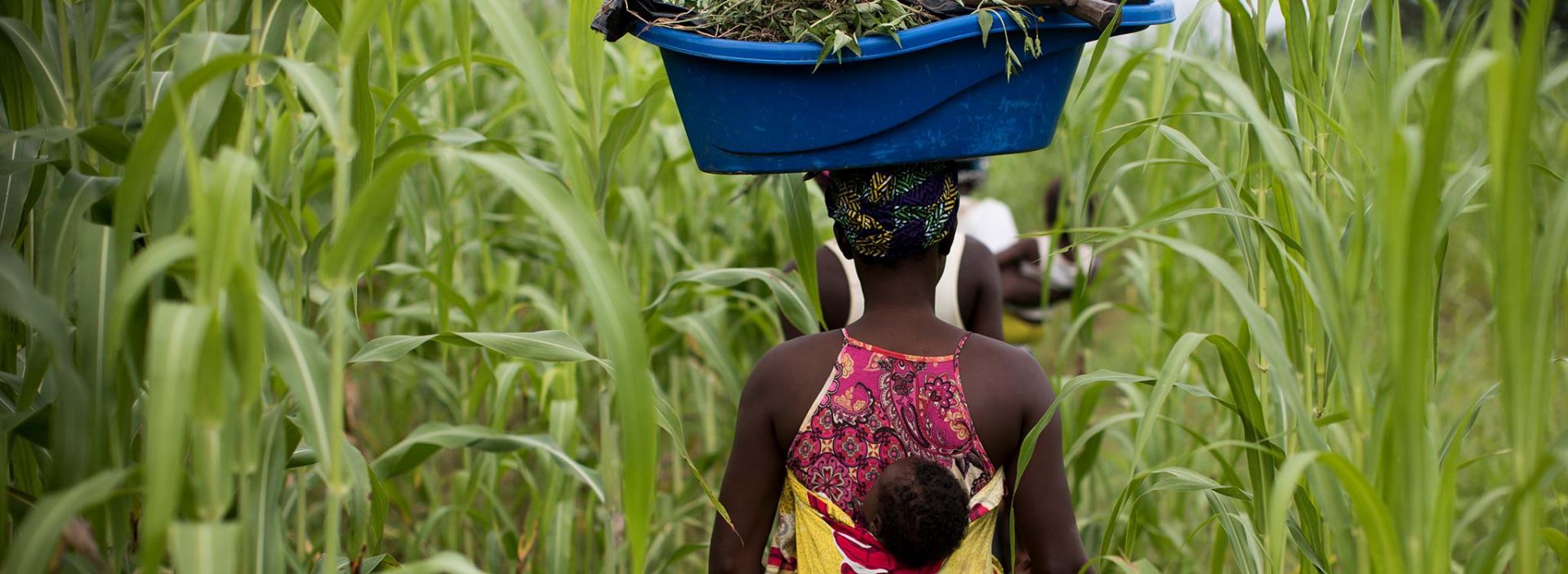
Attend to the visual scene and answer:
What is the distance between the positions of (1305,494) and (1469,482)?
2.64 metres

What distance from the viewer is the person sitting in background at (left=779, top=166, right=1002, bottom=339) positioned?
2.35 metres

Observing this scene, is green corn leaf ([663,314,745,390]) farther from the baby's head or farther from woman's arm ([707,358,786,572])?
the baby's head

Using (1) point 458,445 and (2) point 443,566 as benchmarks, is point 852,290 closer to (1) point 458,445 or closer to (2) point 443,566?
(1) point 458,445

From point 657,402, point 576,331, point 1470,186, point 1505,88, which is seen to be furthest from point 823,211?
point 1505,88

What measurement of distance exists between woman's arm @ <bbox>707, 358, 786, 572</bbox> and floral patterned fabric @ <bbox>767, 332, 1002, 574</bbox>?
6 cm

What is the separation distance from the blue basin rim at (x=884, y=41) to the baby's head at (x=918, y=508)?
19.3 inches

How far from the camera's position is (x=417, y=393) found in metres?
3.39

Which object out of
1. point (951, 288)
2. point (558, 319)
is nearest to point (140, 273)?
point (558, 319)

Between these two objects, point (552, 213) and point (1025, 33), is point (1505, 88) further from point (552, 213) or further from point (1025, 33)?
point (552, 213)

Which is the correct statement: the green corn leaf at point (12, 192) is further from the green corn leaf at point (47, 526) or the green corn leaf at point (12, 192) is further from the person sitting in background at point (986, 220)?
the person sitting in background at point (986, 220)

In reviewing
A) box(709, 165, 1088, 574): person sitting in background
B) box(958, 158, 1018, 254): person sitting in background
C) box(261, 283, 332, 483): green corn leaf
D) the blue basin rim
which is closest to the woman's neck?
box(709, 165, 1088, 574): person sitting in background

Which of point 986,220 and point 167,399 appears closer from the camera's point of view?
point 167,399

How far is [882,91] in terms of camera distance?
139 cm

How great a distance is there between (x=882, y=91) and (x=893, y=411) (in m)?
0.41
